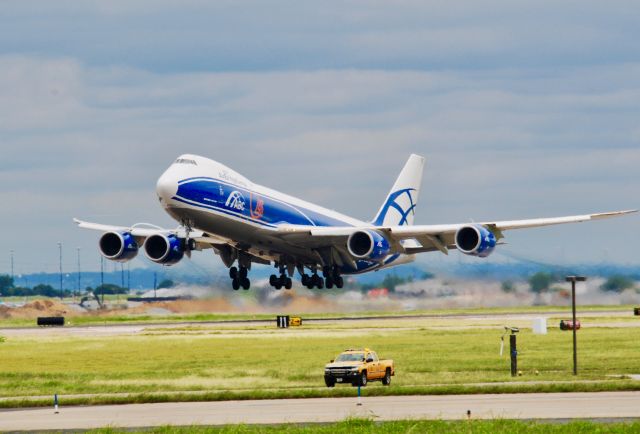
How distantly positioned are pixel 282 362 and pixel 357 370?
600 inches

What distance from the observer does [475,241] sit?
239 feet

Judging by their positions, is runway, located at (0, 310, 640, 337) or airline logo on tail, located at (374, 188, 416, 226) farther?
airline logo on tail, located at (374, 188, 416, 226)

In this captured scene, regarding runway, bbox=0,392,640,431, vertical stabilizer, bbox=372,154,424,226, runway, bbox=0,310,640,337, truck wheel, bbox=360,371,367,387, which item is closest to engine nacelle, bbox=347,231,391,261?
runway, bbox=0,310,640,337

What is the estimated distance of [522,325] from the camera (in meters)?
91.6

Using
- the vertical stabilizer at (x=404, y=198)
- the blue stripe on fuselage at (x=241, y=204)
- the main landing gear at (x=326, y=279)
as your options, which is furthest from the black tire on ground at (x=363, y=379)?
the vertical stabilizer at (x=404, y=198)

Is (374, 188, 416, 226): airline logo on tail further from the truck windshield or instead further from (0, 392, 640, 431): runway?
(0, 392, 640, 431): runway

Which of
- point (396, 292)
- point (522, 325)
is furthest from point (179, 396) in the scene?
point (396, 292)

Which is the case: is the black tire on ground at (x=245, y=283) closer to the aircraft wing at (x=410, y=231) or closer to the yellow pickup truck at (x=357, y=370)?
the aircraft wing at (x=410, y=231)

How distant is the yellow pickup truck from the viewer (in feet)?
167

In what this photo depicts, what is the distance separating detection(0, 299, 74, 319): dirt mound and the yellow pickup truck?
3531 inches

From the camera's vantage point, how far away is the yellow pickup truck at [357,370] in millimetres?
51000

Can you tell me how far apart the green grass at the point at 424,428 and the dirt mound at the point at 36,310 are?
103709 millimetres

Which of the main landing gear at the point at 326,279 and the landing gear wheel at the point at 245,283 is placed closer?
the landing gear wheel at the point at 245,283

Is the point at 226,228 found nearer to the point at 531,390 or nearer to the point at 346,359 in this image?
the point at 346,359
